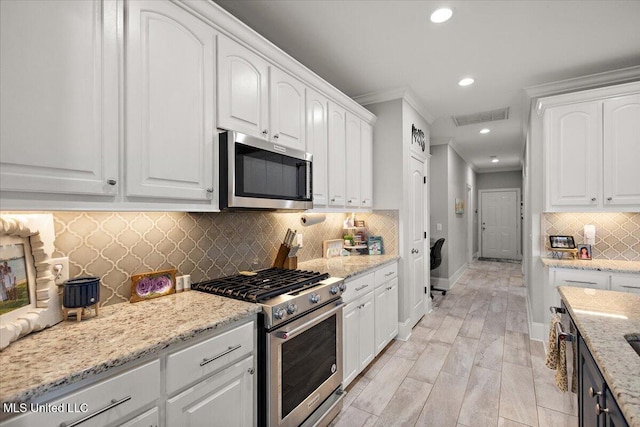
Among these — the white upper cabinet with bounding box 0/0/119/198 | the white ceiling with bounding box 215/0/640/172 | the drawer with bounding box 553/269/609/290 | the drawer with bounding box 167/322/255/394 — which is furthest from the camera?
the drawer with bounding box 553/269/609/290

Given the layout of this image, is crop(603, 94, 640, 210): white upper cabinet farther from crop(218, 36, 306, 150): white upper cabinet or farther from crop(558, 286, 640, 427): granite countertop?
crop(218, 36, 306, 150): white upper cabinet

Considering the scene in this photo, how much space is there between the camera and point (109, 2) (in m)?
1.23

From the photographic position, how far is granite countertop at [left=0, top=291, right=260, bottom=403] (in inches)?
33.4

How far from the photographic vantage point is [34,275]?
3.92ft

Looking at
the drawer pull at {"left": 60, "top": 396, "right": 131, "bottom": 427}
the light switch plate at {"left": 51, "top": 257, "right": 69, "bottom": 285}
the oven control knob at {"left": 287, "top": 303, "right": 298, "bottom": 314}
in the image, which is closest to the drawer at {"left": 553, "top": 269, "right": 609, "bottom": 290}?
the oven control knob at {"left": 287, "top": 303, "right": 298, "bottom": 314}

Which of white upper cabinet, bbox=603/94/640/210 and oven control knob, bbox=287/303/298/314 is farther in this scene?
white upper cabinet, bbox=603/94/640/210

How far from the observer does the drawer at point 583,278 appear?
2680 millimetres

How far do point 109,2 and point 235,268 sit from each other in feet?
5.23

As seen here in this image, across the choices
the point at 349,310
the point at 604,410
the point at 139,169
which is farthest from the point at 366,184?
the point at 604,410

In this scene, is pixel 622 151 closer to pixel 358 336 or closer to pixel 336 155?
pixel 336 155

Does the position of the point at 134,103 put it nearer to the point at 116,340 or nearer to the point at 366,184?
the point at 116,340

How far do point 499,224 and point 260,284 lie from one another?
8691 mm

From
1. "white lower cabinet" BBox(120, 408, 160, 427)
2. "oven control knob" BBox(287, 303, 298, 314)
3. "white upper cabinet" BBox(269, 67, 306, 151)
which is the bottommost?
"white lower cabinet" BBox(120, 408, 160, 427)

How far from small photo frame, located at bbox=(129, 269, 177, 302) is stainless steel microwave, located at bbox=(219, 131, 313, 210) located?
511 millimetres
